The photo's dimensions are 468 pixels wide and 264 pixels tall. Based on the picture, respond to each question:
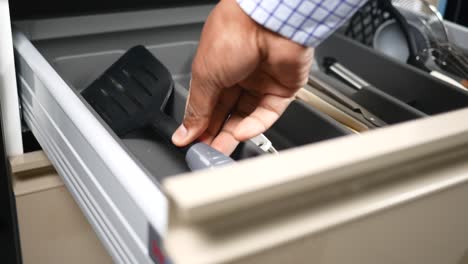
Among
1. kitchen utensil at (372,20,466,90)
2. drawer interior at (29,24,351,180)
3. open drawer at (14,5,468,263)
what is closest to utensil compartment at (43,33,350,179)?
drawer interior at (29,24,351,180)

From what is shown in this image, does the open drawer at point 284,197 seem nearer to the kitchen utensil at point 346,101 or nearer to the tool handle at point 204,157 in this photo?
the tool handle at point 204,157

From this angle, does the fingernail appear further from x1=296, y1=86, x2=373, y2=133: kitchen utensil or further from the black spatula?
x1=296, y1=86, x2=373, y2=133: kitchen utensil

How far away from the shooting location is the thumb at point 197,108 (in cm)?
52

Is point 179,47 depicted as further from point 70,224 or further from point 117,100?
point 70,224

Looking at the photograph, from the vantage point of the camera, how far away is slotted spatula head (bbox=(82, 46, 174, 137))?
25.9 inches

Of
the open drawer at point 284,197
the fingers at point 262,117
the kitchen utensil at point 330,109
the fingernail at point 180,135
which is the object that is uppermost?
the open drawer at point 284,197

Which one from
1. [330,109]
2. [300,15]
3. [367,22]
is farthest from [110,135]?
[367,22]

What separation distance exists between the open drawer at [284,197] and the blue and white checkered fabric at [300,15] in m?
0.16

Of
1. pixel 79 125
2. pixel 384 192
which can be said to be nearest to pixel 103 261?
pixel 79 125

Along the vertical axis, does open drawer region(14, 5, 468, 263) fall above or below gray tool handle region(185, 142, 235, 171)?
above

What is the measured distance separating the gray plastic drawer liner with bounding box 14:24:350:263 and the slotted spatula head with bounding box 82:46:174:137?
1.1 inches

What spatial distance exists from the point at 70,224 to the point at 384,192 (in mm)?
494

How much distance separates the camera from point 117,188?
0.41m

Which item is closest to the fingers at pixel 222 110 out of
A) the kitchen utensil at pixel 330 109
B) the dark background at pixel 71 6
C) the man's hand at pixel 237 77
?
the man's hand at pixel 237 77
